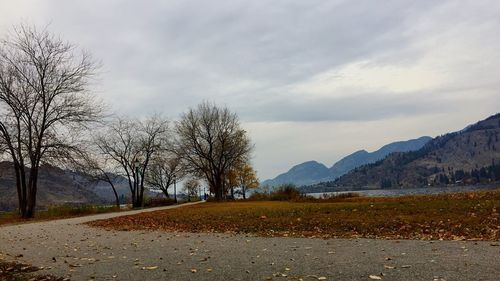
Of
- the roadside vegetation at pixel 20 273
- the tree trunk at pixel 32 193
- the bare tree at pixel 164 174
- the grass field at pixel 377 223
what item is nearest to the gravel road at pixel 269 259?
the roadside vegetation at pixel 20 273

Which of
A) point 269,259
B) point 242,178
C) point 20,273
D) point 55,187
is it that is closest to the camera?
point 20,273

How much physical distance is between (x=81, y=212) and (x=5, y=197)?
66705 millimetres

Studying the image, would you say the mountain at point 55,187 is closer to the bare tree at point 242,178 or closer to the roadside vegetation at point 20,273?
the bare tree at point 242,178

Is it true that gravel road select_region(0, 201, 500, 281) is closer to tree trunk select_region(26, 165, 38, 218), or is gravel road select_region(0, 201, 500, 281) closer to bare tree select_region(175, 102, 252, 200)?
tree trunk select_region(26, 165, 38, 218)

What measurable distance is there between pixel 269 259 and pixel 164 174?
71711mm

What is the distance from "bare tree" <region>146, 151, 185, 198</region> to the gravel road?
56833 millimetres

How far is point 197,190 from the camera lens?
307 ft

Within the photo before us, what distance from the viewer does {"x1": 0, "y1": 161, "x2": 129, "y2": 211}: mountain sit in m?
35.5

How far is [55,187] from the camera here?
17575 cm

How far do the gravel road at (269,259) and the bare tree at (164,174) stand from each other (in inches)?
2238

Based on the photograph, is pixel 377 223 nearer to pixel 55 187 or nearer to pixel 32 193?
pixel 32 193

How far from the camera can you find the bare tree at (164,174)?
7138 centimetres

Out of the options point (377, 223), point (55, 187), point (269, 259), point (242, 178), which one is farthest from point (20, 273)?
point (55, 187)

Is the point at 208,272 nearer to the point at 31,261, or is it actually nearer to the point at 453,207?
the point at 31,261
